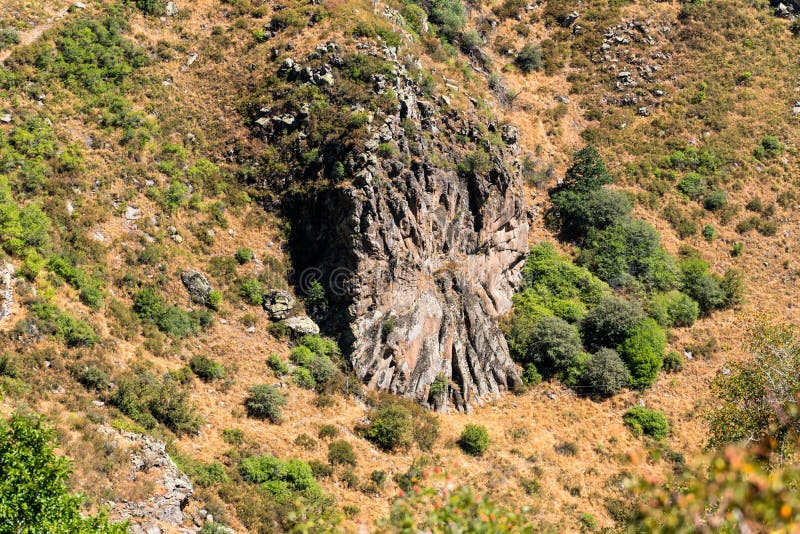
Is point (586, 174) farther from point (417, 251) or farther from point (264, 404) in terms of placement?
point (264, 404)

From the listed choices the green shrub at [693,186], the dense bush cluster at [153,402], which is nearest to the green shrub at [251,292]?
the dense bush cluster at [153,402]

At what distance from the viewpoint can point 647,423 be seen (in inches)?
1430

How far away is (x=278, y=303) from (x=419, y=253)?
8.73 m

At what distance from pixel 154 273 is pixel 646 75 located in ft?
167

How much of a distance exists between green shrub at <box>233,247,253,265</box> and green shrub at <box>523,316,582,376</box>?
1818 centimetres

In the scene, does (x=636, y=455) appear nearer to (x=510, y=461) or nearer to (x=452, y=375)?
(x=510, y=461)

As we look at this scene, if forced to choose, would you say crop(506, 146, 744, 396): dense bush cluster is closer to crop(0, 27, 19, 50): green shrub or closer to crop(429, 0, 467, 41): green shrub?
crop(429, 0, 467, 41): green shrub

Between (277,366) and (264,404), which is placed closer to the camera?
(264,404)

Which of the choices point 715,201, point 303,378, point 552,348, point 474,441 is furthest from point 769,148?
point 303,378

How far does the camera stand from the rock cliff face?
34.0 metres

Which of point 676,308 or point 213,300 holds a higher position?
point 676,308

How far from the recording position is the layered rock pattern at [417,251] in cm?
3403

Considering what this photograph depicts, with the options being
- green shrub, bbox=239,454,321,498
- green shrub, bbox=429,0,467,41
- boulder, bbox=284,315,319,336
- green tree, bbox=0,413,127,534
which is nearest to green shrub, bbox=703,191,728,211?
green shrub, bbox=429,0,467,41

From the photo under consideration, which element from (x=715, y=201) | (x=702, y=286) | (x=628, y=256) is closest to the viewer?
(x=702, y=286)
